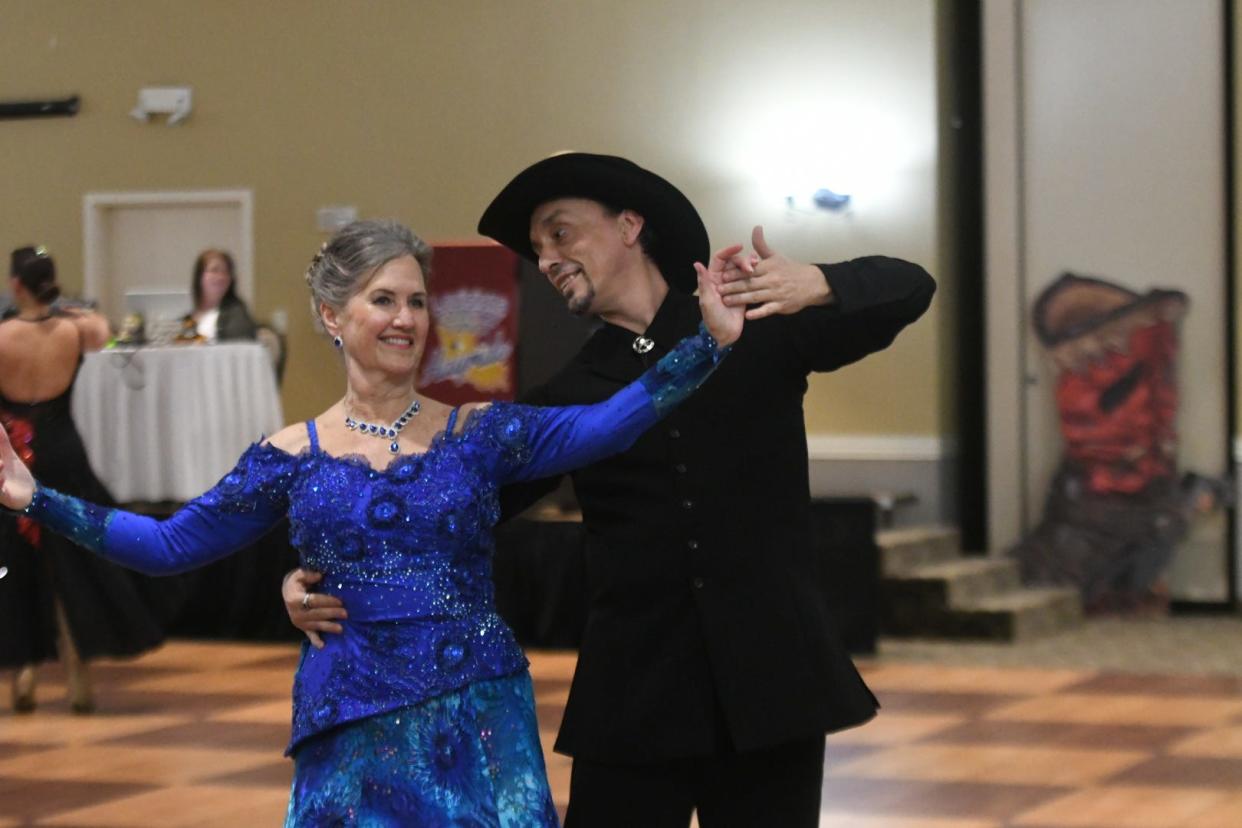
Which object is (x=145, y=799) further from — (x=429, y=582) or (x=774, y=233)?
(x=774, y=233)

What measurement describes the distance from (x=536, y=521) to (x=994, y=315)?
287 cm

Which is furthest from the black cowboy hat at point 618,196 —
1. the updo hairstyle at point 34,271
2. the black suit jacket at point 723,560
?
the updo hairstyle at point 34,271

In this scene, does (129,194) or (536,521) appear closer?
(536,521)

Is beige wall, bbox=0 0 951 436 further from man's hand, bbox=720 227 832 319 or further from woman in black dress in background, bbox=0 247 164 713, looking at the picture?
man's hand, bbox=720 227 832 319

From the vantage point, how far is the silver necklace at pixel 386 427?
2381mm

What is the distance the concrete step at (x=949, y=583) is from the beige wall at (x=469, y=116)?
95 cm

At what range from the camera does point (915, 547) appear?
8.88 m

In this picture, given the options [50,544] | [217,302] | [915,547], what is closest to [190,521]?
[50,544]

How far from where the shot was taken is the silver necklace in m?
2.38

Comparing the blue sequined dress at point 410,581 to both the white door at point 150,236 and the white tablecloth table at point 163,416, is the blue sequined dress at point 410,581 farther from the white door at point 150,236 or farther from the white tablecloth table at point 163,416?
the white door at point 150,236

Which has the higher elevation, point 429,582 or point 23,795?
point 429,582

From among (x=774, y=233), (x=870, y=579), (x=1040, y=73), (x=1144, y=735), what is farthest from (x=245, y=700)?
(x=1040, y=73)

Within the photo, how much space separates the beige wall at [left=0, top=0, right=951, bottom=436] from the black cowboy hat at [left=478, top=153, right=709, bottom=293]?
7.06 m

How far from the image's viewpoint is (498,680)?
7.68ft
